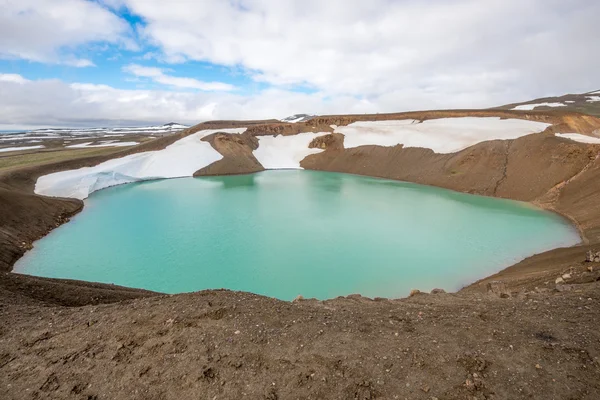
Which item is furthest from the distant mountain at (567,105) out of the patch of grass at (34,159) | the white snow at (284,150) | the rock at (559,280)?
the patch of grass at (34,159)

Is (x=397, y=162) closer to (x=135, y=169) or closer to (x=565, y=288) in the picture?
(x=565, y=288)

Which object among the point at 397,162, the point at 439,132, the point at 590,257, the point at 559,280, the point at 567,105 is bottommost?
the point at 559,280

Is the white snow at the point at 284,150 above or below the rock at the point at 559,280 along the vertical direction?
above

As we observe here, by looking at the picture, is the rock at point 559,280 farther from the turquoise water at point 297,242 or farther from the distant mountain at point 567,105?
the distant mountain at point 567,105

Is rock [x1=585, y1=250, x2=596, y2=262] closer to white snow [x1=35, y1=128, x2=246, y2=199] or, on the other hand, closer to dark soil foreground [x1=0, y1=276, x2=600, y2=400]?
dark soil foreground [x1=0, y1=276, x2=600, y2=400]

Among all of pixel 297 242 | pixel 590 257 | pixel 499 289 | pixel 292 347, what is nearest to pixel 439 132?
pixel 297 242

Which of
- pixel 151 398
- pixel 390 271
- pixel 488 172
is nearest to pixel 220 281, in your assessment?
pixel 390 271
